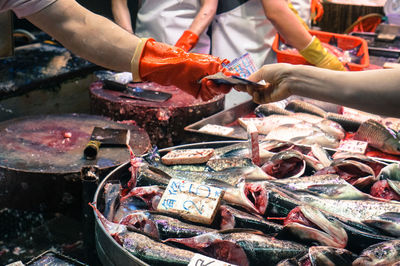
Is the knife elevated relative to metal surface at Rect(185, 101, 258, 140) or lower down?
elevated

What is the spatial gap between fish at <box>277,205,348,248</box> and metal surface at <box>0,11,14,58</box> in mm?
3039

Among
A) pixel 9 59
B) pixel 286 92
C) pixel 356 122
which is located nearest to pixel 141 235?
pixel 286 92

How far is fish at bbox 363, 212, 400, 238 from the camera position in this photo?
5.50 ft

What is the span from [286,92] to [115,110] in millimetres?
1774

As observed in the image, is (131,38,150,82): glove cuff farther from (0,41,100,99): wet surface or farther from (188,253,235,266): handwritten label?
(0,41,100,99): wet surface

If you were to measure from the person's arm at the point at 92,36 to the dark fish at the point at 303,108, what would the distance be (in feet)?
5.66

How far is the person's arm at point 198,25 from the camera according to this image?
173 inches

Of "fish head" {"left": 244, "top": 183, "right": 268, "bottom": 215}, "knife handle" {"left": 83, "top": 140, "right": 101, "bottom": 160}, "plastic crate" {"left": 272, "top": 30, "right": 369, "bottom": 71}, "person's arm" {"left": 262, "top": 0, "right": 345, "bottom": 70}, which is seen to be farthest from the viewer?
"plastic crate" {"left": 272, "top": 30, "right": 369, "bottom": 71}

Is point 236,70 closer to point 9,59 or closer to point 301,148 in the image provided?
point 301,148

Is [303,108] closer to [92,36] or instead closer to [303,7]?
[92,36]

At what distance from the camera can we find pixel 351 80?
1738 millimetres

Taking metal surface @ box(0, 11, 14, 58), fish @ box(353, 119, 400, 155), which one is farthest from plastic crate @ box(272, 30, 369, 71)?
metal surface @ box(0, 11, 14, 58)

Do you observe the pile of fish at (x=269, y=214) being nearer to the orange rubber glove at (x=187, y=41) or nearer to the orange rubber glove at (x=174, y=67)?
the orange rubber glove at (x=174, y=67)

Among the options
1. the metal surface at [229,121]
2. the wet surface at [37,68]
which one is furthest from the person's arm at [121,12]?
the metal surface at [229,121]
